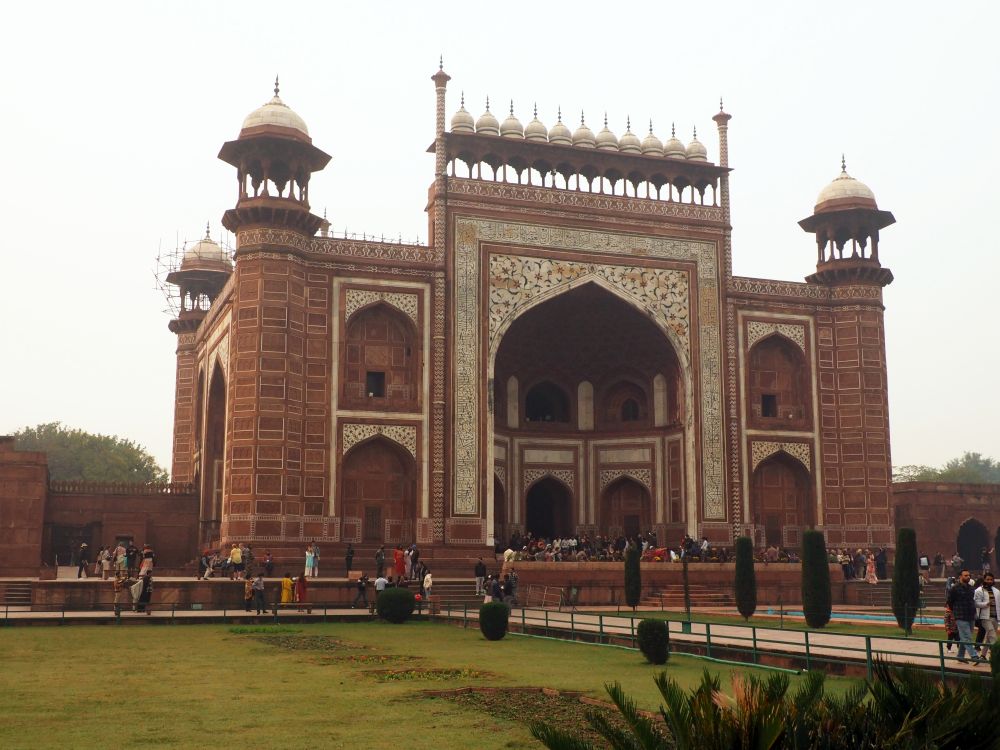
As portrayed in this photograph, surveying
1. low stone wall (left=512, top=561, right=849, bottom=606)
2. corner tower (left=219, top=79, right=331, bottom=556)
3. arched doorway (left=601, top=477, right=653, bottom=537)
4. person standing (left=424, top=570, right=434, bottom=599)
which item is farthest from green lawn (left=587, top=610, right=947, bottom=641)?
arched doorway (left=601, top=477, right=653, bottom=537)

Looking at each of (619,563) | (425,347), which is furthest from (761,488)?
(425,347)

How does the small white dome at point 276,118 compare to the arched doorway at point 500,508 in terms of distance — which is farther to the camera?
the arched doorway at point 500,508

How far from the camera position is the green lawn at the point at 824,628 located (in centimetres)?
1775

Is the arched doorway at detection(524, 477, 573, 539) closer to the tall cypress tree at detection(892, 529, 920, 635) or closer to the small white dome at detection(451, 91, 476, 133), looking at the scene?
the small white dome at detection(451, 91, 476, 133)

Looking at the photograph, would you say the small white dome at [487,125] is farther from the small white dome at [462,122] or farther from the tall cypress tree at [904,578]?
the tall cypress tree at [904,578]

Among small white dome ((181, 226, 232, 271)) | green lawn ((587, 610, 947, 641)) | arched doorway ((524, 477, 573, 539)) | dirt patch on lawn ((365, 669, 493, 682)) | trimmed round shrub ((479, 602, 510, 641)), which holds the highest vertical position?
small white dome ((181, 226, 232, 271))

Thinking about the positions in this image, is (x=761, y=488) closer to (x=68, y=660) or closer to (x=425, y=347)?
(x=425, y=347)

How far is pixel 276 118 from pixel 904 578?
19.0 m

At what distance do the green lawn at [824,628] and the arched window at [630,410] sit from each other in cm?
1232

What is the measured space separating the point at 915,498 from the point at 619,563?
1353 cm

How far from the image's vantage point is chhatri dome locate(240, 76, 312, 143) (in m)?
28.8

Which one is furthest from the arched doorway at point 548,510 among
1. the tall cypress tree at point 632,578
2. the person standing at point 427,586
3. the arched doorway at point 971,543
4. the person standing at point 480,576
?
the arched doorway at point 971,543

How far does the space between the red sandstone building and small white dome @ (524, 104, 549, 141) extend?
67 mm

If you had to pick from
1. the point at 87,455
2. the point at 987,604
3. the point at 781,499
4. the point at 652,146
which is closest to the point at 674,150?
the point at 652,146
